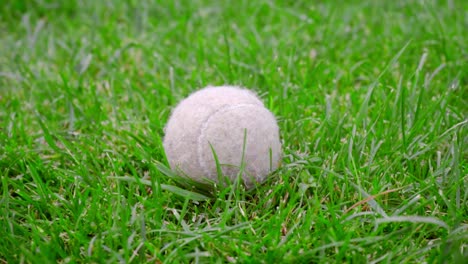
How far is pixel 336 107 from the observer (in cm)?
227

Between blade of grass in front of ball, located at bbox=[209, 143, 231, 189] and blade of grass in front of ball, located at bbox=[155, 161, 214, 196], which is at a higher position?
blade of grass in front of ball, located at bbox=[209, 143, 231, 189]

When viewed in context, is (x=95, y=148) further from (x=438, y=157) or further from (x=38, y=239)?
(x=438, y=157)

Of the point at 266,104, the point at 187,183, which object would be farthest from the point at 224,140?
the point at 266,104

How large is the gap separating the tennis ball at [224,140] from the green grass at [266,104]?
0.30 ft

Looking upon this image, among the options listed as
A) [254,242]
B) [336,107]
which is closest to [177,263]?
[254,242]

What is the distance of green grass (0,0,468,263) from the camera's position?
1.56 meters

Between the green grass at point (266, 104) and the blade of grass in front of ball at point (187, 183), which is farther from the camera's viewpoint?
the blade of grass in front of ball at point (187, 183)

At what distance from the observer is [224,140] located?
167 centimetres

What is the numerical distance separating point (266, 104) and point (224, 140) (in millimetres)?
692

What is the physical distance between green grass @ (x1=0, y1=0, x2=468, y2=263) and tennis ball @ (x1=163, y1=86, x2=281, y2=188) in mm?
91

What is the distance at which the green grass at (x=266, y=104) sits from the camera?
1.56 meters

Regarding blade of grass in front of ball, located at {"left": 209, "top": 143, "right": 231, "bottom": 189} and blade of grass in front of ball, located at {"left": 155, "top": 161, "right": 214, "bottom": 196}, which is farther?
blade of grass in front of ball, located at {"left": 155, "top": 161, "right": 214, "bottom": 196}

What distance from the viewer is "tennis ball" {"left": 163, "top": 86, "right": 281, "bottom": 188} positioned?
167cm

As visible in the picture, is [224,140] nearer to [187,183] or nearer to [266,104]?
[187,183]
